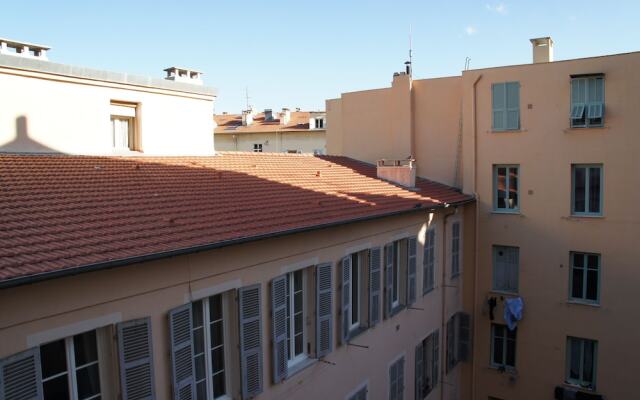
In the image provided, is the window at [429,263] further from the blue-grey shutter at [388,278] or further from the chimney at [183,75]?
the chimney at [183,75]

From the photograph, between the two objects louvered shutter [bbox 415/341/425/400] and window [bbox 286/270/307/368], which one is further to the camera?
louvered shutter [bbox 415/341/425/400]

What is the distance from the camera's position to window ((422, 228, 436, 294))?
46.8 feet

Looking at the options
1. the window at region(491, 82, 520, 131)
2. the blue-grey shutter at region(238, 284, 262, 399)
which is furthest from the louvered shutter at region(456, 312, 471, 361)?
the blue-grey shutter at region(238, 284, 262, 399)

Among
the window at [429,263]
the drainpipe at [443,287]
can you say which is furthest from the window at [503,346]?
the window at [429,263]

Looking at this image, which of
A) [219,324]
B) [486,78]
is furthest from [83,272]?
[486,78]

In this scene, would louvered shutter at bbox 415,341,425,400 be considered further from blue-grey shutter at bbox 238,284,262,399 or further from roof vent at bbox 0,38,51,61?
roof vent at bbox 0,38,51,61

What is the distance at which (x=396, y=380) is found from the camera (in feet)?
41.9

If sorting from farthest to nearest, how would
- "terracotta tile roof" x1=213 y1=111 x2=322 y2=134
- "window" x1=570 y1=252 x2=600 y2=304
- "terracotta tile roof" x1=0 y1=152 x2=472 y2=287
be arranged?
"terracotta tile roof" x1=213 y1=111 x2=322 y2=134 < "window" x1=570 y1=252 x2=600 y2=304 < "terracotta tile roof" x1=0 y1=152 x2=472 y2=287

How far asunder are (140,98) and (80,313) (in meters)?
8.07

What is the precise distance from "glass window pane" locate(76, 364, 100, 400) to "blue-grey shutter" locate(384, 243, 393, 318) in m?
7.15

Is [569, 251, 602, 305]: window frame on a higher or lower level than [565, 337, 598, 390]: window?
higher

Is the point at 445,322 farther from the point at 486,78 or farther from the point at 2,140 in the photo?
the point at 2,140

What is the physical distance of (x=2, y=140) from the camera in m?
10.1

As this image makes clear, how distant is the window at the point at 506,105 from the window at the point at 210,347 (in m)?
11.9
